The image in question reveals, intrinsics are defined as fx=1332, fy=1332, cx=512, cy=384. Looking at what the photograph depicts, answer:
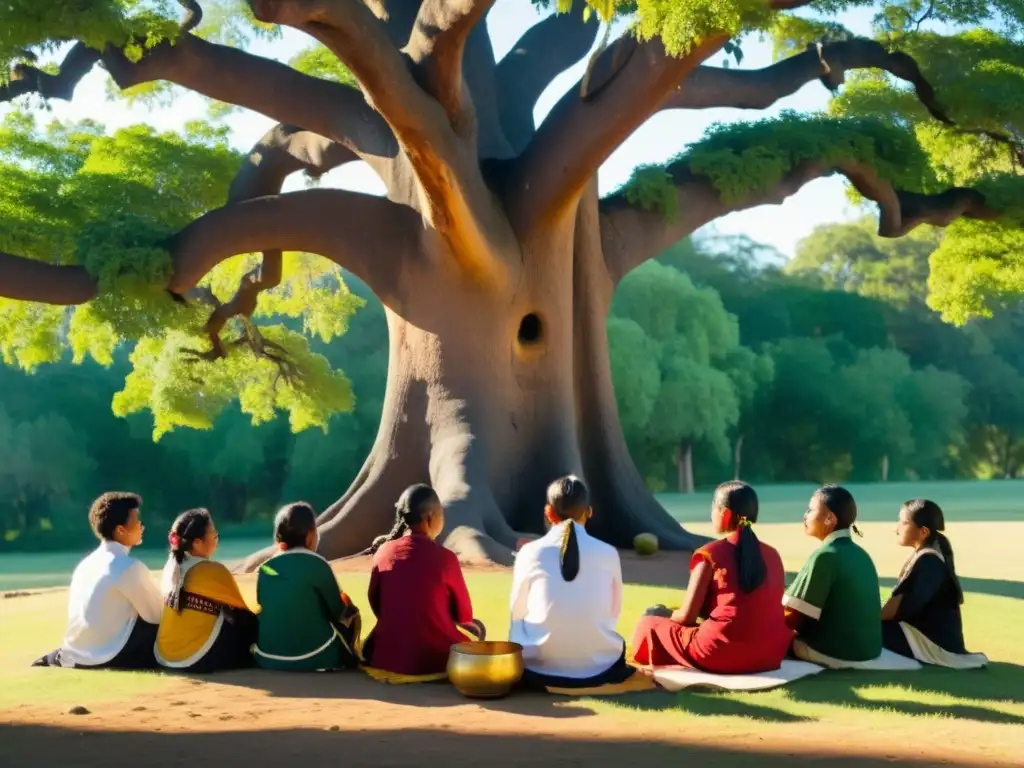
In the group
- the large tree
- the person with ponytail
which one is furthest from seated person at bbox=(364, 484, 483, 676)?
the large tree

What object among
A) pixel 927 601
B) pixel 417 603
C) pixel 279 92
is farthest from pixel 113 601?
pixel 279 92

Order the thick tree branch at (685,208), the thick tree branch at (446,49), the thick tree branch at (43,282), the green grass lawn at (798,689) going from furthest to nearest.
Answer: the thick tree branch at (685,208) < the thick tree branch at (43,282) < the thick tree branch at (446,49) < the green grass lawn at (798,689)

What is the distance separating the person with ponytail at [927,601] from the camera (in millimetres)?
6348

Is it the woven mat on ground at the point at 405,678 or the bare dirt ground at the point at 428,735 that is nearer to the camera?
the bare dirt ground at the point at 428,735

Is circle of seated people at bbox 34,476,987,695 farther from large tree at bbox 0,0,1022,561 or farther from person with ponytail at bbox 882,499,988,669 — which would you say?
large tree at bbox 0,0,1022,561

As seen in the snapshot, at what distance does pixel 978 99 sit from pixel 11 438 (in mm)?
25434

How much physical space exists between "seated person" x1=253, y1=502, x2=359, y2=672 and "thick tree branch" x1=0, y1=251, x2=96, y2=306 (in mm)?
5257

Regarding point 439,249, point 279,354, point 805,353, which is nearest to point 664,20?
point 439,249

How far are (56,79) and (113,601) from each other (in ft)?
23.7

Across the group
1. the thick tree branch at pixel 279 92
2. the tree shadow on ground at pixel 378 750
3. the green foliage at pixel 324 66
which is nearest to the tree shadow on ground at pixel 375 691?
the tree shadow on ground at pixel 378 750

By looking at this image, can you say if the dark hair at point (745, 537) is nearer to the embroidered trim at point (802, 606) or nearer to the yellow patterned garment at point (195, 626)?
the embroidered trim at point (802, 606)

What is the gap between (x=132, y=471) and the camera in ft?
113

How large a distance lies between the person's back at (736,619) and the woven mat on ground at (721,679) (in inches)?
2.2

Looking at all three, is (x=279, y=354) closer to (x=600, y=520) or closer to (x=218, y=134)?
(x=218, y=134)
